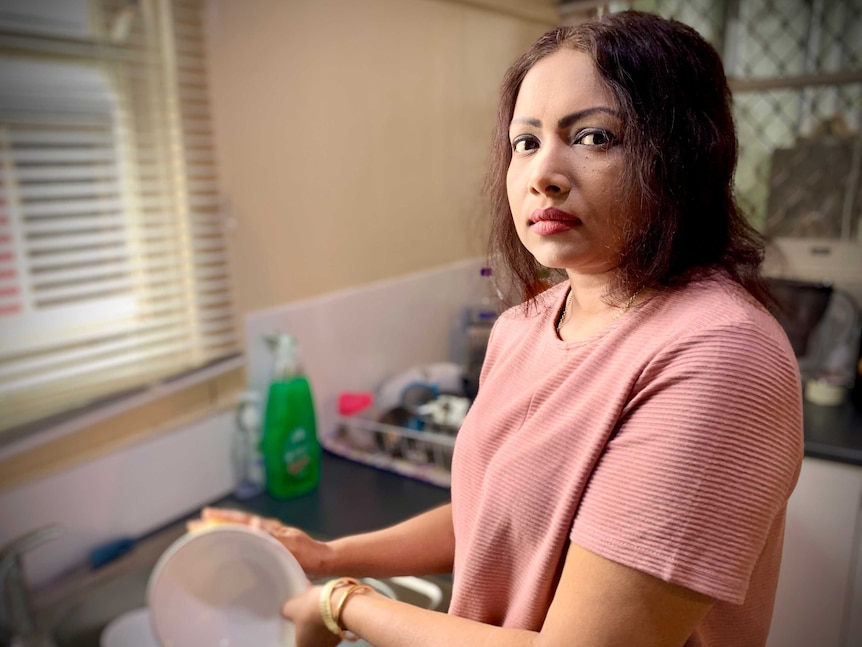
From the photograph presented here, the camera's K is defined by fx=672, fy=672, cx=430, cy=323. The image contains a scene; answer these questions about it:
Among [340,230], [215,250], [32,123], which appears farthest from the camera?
[340,230]

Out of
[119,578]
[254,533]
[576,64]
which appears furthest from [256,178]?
[576,64]

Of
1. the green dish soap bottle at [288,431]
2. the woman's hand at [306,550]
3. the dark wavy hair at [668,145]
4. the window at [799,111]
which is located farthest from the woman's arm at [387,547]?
the window at [799,111]

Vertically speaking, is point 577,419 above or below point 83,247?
below

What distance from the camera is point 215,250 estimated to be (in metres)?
1.30

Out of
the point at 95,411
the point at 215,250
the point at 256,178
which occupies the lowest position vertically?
the point at 95,411

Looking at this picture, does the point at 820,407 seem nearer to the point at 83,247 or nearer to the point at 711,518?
the point at 711,518

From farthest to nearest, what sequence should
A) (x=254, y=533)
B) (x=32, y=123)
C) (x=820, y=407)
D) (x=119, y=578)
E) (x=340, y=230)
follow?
1. (x=820, y=407)
2. (x=340, y=230)
3. (x=119, y=578)
4. (x=32, y=123)
5. (x=254, y=533)

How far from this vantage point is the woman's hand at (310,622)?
22.4 inches

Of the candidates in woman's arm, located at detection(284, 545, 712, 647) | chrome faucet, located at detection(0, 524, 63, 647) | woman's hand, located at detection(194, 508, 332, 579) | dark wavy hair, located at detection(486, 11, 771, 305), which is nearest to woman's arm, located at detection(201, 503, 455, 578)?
woman's hand, located at detection(194, 508, 332, 579)

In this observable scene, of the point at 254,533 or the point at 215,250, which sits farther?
the point at 215,250

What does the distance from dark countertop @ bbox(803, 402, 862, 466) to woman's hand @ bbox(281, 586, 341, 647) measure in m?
1.32

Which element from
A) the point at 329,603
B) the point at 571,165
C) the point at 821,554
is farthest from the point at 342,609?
the point at 821,554

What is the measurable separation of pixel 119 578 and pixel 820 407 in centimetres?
164

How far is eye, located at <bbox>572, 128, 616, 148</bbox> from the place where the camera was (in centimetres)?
45
